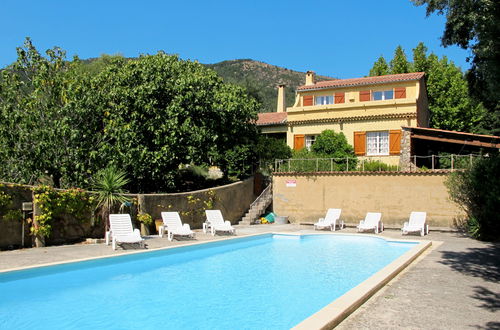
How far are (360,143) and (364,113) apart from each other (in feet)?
6.41

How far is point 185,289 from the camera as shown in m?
9.32

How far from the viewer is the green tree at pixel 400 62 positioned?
37.8 meters

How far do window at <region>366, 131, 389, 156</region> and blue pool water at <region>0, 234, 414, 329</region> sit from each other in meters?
14.0

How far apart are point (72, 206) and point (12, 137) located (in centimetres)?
664

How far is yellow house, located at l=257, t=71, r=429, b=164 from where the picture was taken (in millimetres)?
26656

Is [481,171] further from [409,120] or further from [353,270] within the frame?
[409,120]

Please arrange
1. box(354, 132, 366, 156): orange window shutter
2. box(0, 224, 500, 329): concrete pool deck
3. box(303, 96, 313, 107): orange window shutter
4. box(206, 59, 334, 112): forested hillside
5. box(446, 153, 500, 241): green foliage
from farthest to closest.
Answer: box(206, 59, 334, 112): forested hillside → box(303, 96, 313, 107): orange window shutter → box(354, 132, 366, 156): orange window shutter → box(446, 153, 500, 241): green foliage → box(0, 224, 500, 329): concrete pool deck

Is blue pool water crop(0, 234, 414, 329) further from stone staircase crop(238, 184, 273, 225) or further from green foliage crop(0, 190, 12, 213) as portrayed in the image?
stone staircase crop(238, 184, 273, 225)

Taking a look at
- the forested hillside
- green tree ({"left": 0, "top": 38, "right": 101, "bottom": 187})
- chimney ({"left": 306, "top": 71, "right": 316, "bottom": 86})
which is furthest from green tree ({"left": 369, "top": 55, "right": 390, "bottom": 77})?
the forested hillside

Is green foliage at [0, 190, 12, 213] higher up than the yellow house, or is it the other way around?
the yellow house

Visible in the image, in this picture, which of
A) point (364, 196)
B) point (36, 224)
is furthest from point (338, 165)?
point (36, 224)

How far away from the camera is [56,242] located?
13.2 meters

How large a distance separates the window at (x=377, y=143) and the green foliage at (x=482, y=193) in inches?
430

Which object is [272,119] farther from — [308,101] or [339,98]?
[339,98]
